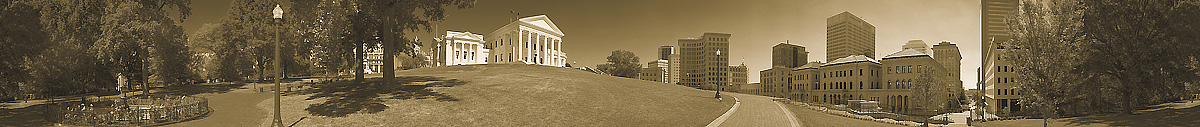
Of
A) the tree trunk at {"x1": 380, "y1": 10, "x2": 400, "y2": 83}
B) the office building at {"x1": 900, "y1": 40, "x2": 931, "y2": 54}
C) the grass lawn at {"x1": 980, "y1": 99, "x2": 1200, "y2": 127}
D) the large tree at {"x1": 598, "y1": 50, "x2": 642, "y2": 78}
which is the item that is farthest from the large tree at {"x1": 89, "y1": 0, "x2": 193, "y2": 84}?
the office building at {"x1": 900, "y1": 40, "x2": 931, "y2": 54}

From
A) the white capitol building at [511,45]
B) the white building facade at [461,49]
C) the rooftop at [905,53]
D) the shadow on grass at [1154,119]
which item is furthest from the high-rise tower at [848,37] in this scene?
the shadow on grass at [1154,119]

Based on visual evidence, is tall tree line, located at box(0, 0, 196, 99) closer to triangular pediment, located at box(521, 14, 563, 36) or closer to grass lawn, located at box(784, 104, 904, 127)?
grass lawn, located at box(784, 104, 904, 127)

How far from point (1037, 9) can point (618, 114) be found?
73.5 feet

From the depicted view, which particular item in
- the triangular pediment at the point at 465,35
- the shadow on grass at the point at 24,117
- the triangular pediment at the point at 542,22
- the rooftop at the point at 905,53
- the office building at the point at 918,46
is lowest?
the shadow on grass at the point at 24,117

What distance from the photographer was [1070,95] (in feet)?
83.7

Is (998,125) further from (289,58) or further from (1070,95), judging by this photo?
(289,58)

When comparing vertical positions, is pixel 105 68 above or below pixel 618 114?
above

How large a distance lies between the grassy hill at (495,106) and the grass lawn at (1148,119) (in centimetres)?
1381

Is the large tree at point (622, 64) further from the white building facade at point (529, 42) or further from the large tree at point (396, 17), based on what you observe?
the large tree at point (396, 17)

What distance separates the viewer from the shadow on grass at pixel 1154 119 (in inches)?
756

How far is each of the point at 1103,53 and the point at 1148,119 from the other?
316cm

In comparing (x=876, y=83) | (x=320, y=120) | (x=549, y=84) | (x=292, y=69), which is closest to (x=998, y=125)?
(x=549, y=84)

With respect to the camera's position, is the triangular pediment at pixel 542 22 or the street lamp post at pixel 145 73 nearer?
the street lamp post at pixel 145 73

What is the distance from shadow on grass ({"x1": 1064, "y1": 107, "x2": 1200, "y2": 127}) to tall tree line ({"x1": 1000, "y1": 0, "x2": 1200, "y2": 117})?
2.36ft
